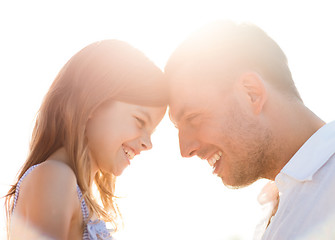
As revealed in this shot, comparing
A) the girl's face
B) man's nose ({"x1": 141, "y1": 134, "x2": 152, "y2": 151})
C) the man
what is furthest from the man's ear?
man's nose ({"x1": 141, "y1": 134, "x2": 152, "y2": 151})

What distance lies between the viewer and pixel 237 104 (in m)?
3.72

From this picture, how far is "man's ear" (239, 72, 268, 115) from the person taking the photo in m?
3.56

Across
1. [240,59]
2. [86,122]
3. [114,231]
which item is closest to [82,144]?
[86,122]

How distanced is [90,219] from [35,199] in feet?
2.04

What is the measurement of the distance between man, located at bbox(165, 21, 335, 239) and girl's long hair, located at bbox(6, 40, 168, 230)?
Answer: 31 cm

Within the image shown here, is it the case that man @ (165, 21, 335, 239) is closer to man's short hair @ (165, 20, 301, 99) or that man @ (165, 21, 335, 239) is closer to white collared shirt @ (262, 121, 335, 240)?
man's short hair @ (165, 20, 301, 99)

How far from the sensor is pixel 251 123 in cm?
370

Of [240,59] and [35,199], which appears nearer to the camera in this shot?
[35,199]

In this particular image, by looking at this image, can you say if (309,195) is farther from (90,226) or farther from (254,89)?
(90,226)

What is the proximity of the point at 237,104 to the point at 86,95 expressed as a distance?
126 centimetres

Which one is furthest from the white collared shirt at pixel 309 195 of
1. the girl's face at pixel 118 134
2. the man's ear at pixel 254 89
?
the girl's face at pixel 118 134

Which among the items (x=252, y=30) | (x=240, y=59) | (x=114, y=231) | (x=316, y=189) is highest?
(x=252, y=30)

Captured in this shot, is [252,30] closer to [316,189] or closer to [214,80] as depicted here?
[214,80]

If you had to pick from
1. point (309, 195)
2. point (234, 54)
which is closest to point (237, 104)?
point (234, 54)
